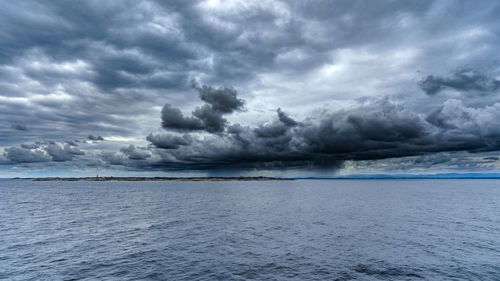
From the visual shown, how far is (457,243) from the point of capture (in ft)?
132

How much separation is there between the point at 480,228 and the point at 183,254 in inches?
2188

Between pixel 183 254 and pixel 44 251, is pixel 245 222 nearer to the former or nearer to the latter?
pixel 183 254

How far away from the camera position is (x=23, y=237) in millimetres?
43406

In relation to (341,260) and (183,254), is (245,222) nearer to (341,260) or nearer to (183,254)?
(183,254)

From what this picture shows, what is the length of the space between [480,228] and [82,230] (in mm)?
74342

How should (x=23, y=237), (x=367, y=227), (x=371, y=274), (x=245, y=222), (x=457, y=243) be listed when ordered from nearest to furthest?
(x=371, y=274), (x=457, y=243), (x=23, y=237), (x=367, y=227), (x=245, y=222)

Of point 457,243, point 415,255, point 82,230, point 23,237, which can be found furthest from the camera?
point 82,230

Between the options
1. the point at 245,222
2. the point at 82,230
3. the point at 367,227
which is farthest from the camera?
the point at 245,222

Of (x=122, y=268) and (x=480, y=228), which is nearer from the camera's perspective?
(x=122, y=268)

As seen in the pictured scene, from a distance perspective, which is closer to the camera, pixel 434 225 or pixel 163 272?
pixel 163 272

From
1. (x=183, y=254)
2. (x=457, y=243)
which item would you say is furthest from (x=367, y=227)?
(x=183, y=254)

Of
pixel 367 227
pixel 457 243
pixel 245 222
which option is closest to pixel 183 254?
pixel 245 222

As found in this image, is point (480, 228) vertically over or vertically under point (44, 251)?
under

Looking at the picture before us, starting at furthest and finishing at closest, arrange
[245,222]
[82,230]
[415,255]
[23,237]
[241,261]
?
[245,222] < [82,230] < [23,237] < [415,255] < [241,261]
